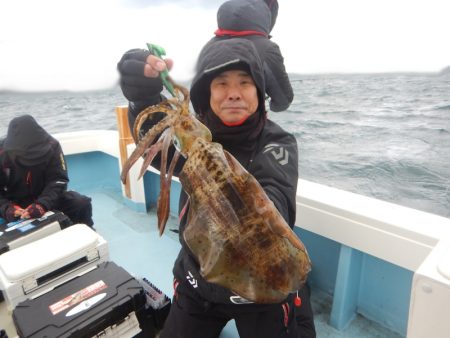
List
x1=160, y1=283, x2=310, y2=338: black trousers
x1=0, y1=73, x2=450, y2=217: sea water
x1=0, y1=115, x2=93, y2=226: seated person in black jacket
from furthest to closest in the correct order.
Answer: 1. x1=0, y1=73, x2=450, y2=217: sea water
2. x1=0, y1=115, x2=93, y2=226: seated person in black jacket
3. x1=160, y1=283, x2=310, y2=338: black trousers

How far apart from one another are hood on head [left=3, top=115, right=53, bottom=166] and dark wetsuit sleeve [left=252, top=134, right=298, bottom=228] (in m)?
3.23

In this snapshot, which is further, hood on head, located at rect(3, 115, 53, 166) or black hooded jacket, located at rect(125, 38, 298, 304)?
hood on head, located at rect(3, 115, 53, 166)

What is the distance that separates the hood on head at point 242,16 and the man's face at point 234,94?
900 millimetres

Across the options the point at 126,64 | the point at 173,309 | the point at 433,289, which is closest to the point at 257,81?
the point at 126,64

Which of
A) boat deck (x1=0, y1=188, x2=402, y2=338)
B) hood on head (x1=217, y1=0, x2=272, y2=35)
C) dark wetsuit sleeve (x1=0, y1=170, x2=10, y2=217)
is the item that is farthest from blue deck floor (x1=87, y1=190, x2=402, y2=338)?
hood on head (x1=217, y1=0, x2=272, y2=35)

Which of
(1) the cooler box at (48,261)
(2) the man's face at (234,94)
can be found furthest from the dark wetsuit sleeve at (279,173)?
(1) the cooler box at (48,261)

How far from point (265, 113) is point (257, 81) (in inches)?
12.4

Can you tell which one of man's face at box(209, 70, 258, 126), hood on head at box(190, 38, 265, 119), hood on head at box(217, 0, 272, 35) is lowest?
man's face at box(209, 70, 258, 126)


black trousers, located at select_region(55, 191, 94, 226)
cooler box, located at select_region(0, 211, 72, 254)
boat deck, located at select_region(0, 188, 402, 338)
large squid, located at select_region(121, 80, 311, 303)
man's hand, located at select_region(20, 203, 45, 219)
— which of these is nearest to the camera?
large squid, located at select_region(121, 80, 311, 303)

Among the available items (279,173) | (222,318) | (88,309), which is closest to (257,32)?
(279,173)

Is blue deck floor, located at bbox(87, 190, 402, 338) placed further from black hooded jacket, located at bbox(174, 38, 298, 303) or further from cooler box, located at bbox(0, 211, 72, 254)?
black hooded jacket, located at bbox(174, 38, 298, 303)

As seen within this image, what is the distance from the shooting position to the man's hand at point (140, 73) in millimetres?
1548

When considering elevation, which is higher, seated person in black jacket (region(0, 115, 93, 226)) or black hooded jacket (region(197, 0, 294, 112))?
black hooded jacket (region(197, 0, 294, 112))

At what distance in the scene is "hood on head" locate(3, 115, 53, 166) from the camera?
12.3 ft
